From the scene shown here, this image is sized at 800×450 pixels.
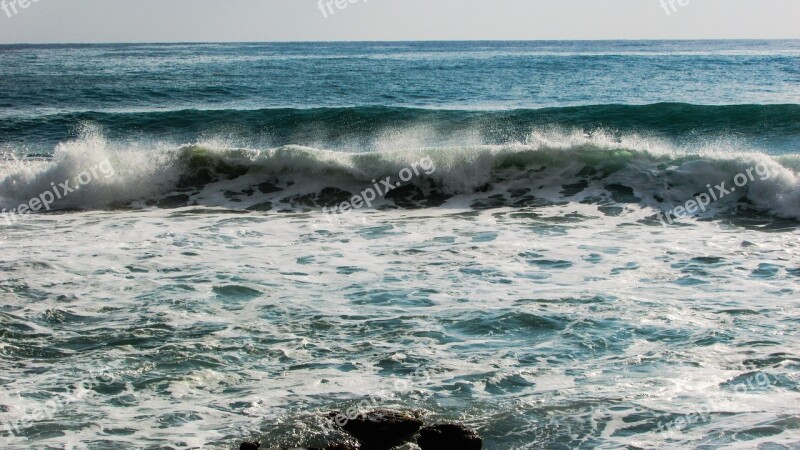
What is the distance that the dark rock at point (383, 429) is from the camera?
4.73 meters

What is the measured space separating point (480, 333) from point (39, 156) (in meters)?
13.7

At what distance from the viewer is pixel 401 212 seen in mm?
12156

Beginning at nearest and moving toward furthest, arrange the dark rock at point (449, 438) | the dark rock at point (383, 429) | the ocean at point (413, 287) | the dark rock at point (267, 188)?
the dark rock at point (449, 438), the dark rock at point (383, 429), the ocean at point (413, 287), the dark rock at point (267, 188)

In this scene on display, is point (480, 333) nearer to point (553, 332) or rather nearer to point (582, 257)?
point (553, 332)

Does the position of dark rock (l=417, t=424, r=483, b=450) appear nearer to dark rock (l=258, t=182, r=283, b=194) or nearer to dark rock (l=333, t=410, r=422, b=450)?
dark rock (l=333, t=410, r=422, b=450)

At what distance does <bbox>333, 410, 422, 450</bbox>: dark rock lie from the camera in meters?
4.73

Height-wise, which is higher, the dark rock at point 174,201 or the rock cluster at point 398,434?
the dark rock at point 174,201

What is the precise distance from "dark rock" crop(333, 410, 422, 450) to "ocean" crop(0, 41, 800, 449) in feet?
0.68

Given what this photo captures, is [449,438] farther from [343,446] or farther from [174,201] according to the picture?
[174,201]

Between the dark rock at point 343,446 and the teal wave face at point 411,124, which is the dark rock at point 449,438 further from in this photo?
the teal wave face at point 411,124

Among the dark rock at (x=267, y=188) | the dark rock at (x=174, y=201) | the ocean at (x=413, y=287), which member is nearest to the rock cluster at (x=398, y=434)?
the ocean at (x=413, y=287)

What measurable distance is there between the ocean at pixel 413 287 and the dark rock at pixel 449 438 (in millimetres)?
220

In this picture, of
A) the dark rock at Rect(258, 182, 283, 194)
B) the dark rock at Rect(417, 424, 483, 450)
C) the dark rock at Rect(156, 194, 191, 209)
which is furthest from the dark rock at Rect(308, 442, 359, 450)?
the dark rock at Rect(258, 182, 283, 194)

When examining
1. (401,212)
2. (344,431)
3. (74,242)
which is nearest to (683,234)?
(401,212)
